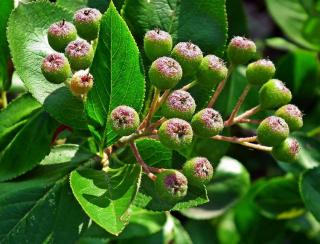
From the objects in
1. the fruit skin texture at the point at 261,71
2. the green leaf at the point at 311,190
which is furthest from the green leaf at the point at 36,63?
the green leaf at the point at 311,190

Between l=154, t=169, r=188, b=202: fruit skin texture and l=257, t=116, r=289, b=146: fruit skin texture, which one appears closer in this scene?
l=154, t=169, r=188, b=202: fruit skin texture

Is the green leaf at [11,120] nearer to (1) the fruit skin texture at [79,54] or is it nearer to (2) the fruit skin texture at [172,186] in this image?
(1) the fruit skin texture at [79,54]

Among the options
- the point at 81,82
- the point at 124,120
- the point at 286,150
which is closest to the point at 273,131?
the point at 286,150

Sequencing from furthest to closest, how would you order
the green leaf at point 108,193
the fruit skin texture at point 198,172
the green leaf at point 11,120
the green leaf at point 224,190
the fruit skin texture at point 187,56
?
the green leaf at point 224,190 → the green leaf at point 11,120 → the fruit skin texture at point 187,56 → the fruit skin texture at point 198,172 → the green leaf at point 108,193

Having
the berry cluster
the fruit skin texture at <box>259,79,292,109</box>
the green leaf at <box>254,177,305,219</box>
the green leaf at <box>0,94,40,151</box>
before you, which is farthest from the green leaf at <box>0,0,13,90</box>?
the green leaf at <box>254,177,305,219</box>

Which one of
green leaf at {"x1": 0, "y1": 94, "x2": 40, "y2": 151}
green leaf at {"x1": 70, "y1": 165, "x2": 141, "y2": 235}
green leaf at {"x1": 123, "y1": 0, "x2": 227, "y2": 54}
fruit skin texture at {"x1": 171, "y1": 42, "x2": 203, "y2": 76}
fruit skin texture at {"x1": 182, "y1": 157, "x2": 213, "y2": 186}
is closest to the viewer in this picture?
green leaf at {"x1": 70, "y1": 165, "x2": 141, "y2": 235}

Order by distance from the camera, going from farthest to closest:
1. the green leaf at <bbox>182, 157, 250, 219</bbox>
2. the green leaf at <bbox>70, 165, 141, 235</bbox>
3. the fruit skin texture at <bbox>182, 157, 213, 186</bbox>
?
the green leaf at <bbox>182, 157, 250, 219</bbox> < the fruit skin texture at <bbox>182, 157, 213, 186</bbox> < the green leaf at <bbox>70, 165, 141, 235</bbox>

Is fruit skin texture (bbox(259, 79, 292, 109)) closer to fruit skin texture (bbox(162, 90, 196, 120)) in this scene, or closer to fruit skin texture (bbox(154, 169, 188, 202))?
fruit skin texture (bbox(162, 90, 196, 120))
